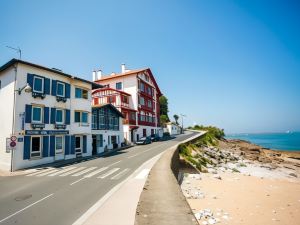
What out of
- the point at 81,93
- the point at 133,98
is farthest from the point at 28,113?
the point at 133,98

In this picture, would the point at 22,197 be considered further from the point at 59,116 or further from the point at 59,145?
the point at 59,116

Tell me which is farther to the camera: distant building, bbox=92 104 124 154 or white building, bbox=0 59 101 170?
distant building, bbox=92 104 124 154

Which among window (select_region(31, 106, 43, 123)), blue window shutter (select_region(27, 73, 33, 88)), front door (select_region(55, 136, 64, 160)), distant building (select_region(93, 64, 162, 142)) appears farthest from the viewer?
distant building (select_region(93, 64, 162, 142))

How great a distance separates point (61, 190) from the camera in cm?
1142

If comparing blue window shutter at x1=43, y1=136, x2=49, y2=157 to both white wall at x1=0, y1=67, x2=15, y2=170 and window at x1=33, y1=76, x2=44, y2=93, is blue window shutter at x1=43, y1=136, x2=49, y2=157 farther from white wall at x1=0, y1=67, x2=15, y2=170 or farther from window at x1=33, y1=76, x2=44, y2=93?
window at x1=33, y1=76, x2=44, y2=93

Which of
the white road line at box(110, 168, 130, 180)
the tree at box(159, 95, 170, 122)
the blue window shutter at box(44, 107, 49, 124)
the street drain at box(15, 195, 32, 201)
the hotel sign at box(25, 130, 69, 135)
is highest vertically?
the tree at box(159, 95, 170, 122)

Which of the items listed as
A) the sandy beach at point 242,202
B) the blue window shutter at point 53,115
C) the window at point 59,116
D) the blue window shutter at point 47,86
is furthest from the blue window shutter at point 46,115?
the sandy beach at point 242,202

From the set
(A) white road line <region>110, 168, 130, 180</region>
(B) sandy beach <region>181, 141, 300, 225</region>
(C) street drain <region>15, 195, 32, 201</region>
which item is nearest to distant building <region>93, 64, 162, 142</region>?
(A) white road line <region>110, 168, 130, 180</region>

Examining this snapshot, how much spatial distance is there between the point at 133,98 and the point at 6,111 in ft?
94.3

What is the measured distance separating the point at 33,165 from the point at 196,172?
55.1 feet

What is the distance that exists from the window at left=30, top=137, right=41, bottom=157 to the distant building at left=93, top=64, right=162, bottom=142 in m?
20.7

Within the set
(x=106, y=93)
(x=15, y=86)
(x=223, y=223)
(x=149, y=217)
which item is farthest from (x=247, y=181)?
(x=106, y=93)

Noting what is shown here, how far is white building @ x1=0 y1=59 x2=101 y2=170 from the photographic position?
19.6m

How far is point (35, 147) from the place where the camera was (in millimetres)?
20953
